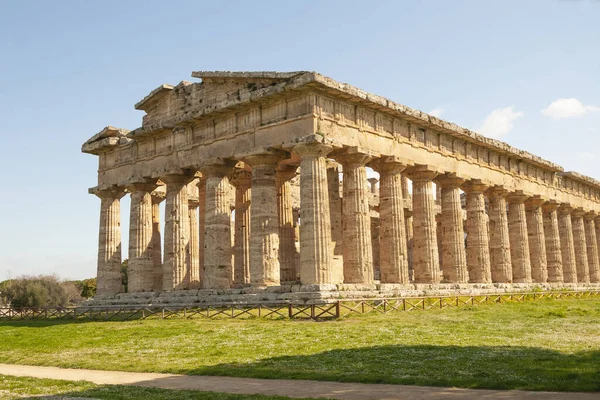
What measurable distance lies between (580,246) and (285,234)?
96.0 ft

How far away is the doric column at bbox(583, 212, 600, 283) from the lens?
170 ft

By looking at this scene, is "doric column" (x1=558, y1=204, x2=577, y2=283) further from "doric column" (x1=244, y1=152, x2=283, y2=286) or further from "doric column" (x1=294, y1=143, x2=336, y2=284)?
"doric column" (x1=244, y1=152, x2=283, y2=286)

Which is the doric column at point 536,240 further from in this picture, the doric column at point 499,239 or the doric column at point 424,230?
the doric column at point 424,230

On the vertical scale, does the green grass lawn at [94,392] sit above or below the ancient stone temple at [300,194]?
below

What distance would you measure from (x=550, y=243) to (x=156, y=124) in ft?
98.3

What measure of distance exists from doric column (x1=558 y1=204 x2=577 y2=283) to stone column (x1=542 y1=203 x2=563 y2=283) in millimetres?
1465

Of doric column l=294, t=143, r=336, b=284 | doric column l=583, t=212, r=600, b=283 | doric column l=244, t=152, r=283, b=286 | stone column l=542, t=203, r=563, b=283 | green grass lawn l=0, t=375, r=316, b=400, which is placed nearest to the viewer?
green grass lawn l=0, t=375, r=316, b=400

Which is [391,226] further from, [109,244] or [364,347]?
[109,244]

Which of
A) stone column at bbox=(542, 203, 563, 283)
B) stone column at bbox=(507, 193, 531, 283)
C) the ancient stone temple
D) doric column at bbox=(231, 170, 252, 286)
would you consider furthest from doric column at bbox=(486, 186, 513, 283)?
doric column at bbox=(231, 170, 252, 286)

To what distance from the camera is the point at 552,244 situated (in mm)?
46219

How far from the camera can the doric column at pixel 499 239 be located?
3925 centimetres

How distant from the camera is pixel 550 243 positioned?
46344 millimetres

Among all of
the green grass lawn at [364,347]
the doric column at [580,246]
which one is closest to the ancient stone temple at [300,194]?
the green grass lawn at [364,347]

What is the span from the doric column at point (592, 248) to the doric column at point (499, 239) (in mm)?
16359
